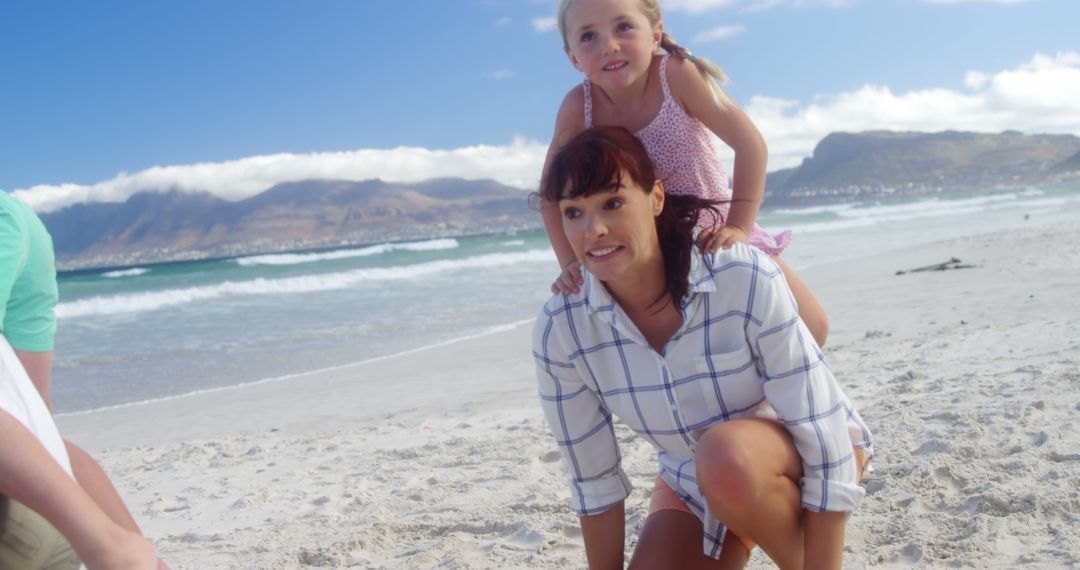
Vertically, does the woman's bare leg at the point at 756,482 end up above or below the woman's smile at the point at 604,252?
below

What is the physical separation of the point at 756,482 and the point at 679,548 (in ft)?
1.37

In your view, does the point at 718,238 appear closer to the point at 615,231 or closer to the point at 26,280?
the point at 615,231

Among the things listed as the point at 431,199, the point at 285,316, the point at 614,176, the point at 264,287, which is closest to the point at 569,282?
the point at 614,176

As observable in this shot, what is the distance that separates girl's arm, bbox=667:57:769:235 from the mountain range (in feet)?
193

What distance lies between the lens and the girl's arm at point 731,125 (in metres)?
2.55

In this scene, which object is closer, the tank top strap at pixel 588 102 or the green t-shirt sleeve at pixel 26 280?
the green t-shirt sleeve at pixel 26 280

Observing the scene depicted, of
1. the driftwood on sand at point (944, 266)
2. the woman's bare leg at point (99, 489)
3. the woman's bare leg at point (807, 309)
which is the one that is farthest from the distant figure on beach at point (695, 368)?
the driftwood on sand at point (944, 266)

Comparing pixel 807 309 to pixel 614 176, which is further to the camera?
pixel 807 309

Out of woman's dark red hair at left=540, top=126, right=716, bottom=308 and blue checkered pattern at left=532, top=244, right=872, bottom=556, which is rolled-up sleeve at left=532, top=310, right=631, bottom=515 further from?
woman's dark red hair at left=540, top=126, right=716, bottom=308

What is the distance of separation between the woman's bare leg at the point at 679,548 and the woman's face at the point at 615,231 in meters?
0.73

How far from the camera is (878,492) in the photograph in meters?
3.16

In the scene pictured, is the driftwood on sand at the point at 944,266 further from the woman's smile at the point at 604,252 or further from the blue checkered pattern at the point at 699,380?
the woman's smile at the point at 604,252

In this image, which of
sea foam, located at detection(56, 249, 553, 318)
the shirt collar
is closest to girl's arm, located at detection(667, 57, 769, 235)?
the shirt collar

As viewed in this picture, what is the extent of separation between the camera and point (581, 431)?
2.34 meters
